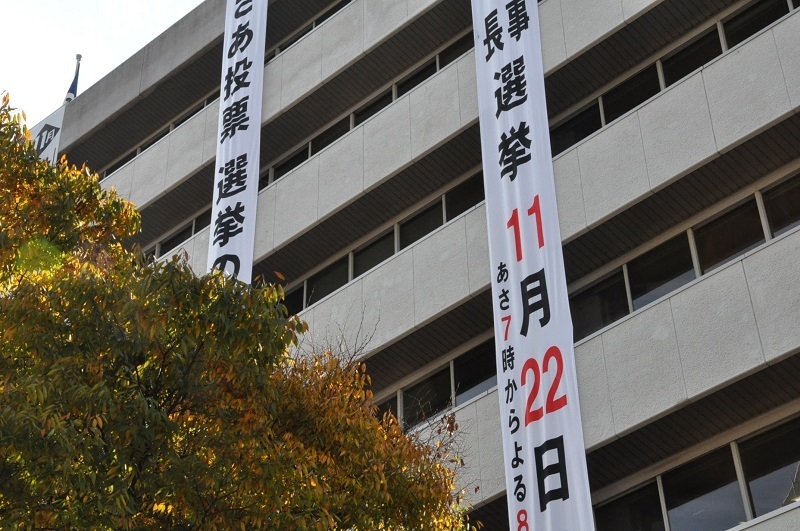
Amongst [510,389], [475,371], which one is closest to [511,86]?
[475,371]

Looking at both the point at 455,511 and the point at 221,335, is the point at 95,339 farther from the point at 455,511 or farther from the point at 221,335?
the point at 455,511

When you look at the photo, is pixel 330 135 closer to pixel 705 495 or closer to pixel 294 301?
pixel 294 301

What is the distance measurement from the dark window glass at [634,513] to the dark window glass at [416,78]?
35.6ft

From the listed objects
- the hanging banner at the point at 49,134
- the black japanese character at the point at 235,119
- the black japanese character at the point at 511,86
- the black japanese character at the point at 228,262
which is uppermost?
the hanging banner at the point at 49,134

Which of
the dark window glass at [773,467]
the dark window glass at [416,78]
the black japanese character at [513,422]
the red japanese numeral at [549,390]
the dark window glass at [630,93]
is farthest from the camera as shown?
the dark window glass at [416,78]

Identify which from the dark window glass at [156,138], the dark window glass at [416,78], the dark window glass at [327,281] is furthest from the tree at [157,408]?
the dark window glass at [156,138]

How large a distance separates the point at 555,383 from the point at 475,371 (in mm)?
5224

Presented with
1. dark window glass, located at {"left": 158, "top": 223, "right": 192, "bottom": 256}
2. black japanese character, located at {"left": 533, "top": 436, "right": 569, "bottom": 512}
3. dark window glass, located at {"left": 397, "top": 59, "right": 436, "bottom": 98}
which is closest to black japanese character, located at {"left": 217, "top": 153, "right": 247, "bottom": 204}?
dark window glass, located at {"left": 397, "top": 59, "right": 436, "bottom": 98}

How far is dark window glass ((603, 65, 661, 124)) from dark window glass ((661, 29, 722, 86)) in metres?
0.28

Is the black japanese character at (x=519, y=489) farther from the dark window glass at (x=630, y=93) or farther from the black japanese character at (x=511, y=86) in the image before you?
the dark window glass at (x=630, y=93)

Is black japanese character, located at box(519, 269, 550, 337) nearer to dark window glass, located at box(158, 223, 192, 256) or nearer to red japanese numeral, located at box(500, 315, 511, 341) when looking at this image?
red japanese numeral, located at box(500, 315, 511, 341)

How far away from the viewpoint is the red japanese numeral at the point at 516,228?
16328 millimetres

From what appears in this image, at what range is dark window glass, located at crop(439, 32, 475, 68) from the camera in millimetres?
23656

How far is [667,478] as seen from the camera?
16.6 m
